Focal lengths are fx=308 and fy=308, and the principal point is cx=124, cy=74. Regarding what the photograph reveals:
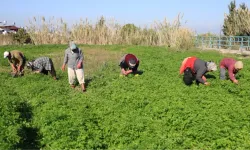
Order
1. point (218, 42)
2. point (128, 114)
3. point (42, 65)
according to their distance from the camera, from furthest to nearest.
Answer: point (218, 42) < point (42, 65) < point (128, 114)

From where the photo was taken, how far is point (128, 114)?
720 centimetres

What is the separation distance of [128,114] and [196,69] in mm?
3142

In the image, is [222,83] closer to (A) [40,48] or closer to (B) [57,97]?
(B) [57,97]

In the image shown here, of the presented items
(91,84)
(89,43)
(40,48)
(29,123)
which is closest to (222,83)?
(91,84)

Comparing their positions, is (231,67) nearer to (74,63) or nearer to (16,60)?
(74,63)

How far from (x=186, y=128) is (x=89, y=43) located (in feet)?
66.5

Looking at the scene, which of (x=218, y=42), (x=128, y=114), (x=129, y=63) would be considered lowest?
(x=128, y=114)

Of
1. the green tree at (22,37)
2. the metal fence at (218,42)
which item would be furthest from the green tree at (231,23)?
the green tree at (22,37)

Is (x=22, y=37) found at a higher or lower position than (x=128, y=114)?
higher

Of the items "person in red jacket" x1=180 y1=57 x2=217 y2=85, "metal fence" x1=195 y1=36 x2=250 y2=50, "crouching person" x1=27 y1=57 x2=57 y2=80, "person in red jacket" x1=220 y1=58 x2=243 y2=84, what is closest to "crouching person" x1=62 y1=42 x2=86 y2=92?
"crouching person" x1=27 y1=57 x2=57 y2=80

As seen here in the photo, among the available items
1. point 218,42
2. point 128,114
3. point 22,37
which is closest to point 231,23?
point 218,42

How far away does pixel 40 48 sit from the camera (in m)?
21.9

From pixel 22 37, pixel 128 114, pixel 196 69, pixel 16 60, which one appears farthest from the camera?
pixel 22 37

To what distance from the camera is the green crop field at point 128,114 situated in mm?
5797
